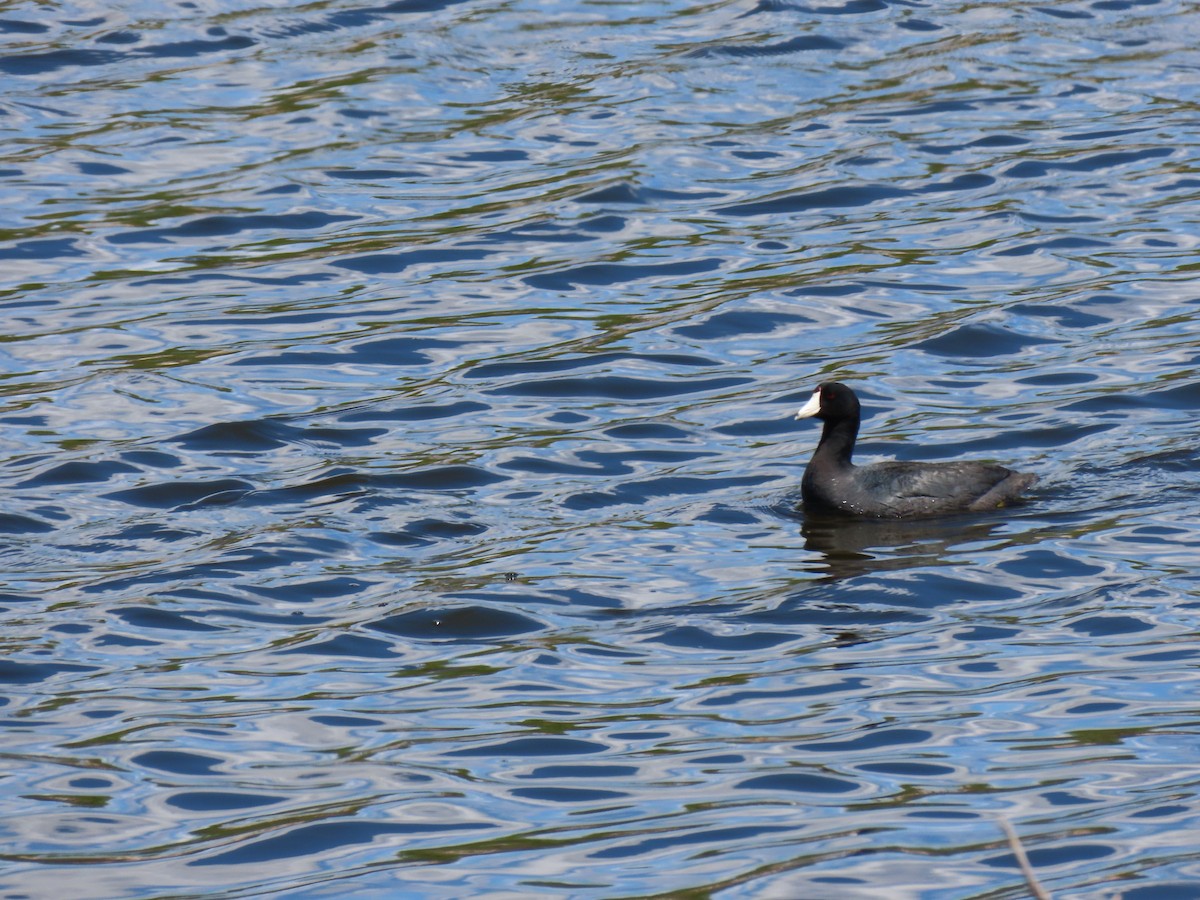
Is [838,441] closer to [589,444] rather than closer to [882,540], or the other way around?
[882,540]

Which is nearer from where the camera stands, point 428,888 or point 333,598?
point 428,888

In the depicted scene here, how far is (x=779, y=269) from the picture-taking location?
49.6 ft

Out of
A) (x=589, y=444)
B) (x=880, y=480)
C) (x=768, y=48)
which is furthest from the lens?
(x=768, y=48)

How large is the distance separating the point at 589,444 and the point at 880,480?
6.05 ft

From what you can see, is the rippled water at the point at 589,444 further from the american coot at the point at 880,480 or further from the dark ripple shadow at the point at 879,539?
the american coot at the point at 880,480

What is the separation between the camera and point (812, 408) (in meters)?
11.5

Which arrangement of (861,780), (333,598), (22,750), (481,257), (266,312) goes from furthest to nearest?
(481,257) → (266,312) → (333,598) → (22,750) → (861,780)

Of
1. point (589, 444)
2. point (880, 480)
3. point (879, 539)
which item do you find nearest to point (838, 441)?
point (880, 480)

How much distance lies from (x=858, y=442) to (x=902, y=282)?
276cm

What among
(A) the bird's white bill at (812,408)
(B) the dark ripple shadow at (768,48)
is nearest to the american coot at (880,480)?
(A) the bird's white bill at (812,408)

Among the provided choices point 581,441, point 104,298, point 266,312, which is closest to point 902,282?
point 581,441

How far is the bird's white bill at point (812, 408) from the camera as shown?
1151 centimetres

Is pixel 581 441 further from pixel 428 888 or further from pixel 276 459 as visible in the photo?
pixel 428 888

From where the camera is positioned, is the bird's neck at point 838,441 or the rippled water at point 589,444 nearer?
the rippled water at point 589,444
